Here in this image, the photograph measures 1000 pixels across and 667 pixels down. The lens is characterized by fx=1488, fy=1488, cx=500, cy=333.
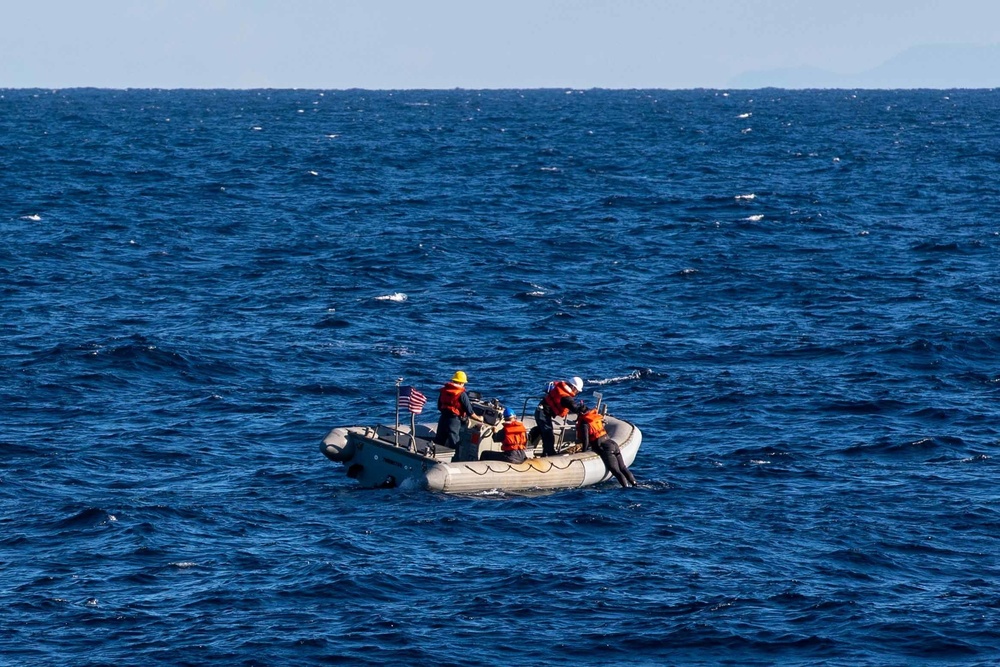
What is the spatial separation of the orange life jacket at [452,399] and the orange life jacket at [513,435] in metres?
0.99

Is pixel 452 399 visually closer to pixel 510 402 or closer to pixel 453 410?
pixel 453 410

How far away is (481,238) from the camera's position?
62.2m

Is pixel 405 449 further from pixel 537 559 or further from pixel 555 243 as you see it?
pixel 555 243

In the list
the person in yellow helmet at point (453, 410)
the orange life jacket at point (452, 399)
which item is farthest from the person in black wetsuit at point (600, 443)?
the orange life jacket at point (452, 399)

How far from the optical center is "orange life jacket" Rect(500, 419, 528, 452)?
97.6 ft

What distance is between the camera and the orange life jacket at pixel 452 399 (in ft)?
98.5

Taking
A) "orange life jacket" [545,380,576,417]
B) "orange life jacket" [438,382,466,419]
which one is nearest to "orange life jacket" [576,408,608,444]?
"orange life jacket" [545,380,576,417]

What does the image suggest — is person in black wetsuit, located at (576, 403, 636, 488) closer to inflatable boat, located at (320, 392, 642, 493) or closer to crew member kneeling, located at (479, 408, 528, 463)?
inflatable boat, located at (320, 392, 642, 493)

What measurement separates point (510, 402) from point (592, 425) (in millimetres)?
5489

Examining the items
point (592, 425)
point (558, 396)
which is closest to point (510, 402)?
point (558, 396)

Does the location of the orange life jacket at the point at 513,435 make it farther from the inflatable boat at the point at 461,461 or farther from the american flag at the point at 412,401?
the american flag at the point at 412,401

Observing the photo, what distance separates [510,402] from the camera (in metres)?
35.6

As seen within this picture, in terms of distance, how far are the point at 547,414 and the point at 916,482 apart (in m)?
7.50

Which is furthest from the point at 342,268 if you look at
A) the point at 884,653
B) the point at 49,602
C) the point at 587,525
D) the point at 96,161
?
the point at 96,161
